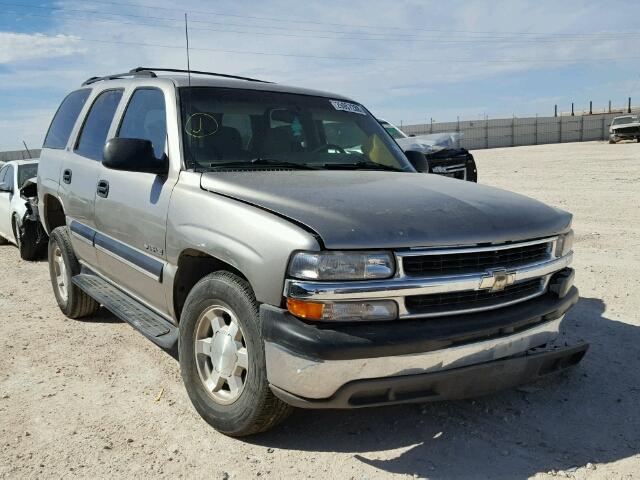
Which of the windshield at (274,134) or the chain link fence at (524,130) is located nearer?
the windshield at (274,134)

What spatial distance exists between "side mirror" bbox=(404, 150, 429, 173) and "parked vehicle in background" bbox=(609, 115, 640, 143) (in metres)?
35.4

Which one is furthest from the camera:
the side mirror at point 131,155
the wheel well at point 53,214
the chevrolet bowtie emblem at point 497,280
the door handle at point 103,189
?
the wheel well at point 53,214

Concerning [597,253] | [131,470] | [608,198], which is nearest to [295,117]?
[131,470]

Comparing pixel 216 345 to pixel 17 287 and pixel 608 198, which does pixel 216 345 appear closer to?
pixel 17 287

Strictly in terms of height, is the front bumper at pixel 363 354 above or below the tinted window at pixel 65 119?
below

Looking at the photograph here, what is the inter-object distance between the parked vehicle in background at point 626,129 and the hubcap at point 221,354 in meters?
37.5

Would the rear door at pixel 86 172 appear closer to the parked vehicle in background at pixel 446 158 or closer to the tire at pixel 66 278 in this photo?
the tire at pixel 66 278

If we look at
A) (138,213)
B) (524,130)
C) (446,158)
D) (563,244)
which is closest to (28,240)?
(138,213)

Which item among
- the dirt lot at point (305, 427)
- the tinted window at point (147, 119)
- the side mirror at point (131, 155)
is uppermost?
the tinted window at point (147, 119)

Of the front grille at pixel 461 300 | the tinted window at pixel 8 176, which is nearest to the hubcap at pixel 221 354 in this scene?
the front grille at pixel 461 300

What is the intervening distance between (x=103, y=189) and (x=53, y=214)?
5.75 feet

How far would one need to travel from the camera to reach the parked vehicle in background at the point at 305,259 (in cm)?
256

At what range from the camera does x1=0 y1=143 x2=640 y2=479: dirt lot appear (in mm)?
2854

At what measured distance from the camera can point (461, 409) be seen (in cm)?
340
